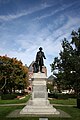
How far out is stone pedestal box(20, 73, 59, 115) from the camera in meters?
20.2

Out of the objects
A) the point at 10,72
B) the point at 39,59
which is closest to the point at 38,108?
the point at 39,59

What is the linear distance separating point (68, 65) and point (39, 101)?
42.2 metres

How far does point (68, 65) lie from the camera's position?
205 ft

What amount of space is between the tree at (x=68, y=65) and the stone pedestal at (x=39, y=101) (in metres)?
38.6

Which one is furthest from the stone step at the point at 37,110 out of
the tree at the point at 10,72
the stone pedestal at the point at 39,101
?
the tree at the point at 10,72

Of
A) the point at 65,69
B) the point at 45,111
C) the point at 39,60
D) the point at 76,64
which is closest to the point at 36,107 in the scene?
the point at 45,111

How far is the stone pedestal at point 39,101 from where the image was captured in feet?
66.1

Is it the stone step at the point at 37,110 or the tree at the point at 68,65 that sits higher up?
the tree at the point at 68,65

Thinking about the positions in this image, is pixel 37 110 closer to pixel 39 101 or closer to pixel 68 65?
pixel 39 101

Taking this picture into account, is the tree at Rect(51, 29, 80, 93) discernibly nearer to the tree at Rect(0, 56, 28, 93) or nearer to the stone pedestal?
the tree at Rect(0, 56, 28, 93)

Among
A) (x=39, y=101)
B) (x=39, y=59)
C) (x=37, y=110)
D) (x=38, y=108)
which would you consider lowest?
(x=37, y=110)

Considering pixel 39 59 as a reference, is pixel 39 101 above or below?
below

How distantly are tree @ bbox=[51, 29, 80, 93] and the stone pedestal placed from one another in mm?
38578

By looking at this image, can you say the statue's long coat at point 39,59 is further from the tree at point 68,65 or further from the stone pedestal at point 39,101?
the tree at point 68,65
